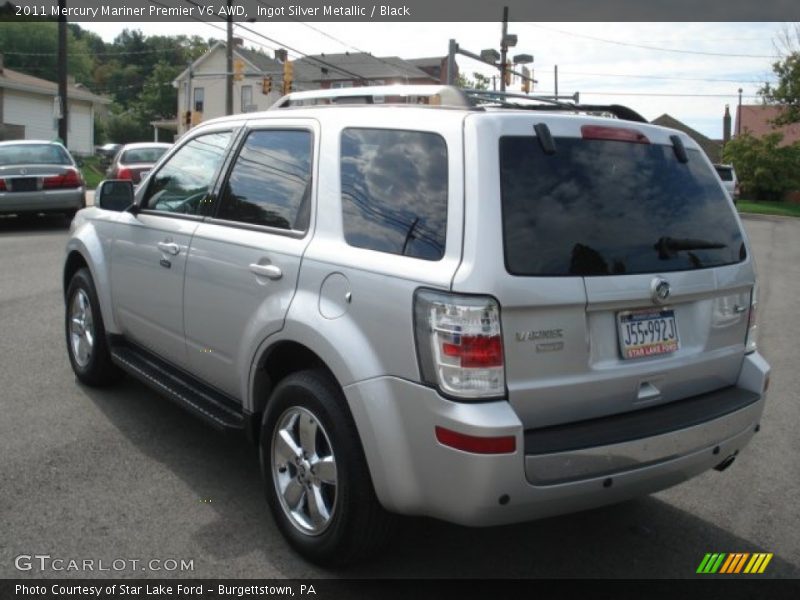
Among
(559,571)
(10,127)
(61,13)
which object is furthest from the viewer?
(10,127)

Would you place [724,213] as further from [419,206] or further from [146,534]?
[146,534]

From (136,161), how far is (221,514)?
1828 centimetres

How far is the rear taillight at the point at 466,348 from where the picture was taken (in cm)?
294

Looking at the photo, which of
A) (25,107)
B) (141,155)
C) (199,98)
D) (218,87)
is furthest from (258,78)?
(141,155)

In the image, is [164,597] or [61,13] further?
[61,13]

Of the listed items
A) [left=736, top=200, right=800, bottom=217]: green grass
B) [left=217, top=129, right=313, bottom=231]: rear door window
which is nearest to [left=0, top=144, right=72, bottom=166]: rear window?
[left=217, top=129, right=313, bottom=231]: rear door window

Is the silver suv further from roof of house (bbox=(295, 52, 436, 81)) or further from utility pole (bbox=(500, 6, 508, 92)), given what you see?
roof of house (bbox=(295, 52, 436, 81))

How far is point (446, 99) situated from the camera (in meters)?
3.50

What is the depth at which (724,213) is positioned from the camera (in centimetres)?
385

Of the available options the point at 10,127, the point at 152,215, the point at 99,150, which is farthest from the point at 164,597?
the point at 99,150

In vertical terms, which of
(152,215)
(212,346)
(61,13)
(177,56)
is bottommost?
(212,346)

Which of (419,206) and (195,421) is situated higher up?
(419,206)

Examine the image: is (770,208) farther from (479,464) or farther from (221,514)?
(479,464)

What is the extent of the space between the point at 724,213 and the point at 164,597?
2.90 m
